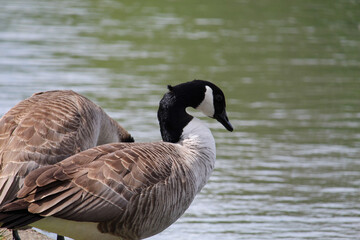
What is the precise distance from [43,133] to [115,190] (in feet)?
3.71

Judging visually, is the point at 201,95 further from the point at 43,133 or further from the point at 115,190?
the point at 115,190

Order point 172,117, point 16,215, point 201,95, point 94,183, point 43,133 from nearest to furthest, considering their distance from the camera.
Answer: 1. point 16,215
2. point 94,183
3. point 43,133
4. point 172,117
5. point 201,95

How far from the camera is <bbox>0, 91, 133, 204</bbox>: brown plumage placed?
258 inches

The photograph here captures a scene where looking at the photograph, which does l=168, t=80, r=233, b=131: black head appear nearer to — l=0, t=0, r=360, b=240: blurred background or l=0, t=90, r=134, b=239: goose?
l=0, t=90, r=134, b=239: goose

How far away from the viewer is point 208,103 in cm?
780

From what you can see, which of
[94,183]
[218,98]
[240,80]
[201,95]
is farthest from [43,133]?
[240,80]

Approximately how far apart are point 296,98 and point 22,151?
9.55 metres

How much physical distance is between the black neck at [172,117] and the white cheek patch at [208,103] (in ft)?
0.74

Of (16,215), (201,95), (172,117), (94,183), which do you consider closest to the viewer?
(16,215)

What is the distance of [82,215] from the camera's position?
6.03 metres

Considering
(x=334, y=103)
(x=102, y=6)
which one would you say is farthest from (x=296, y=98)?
(x=102, y=6)

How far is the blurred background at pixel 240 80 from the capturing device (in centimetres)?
1020

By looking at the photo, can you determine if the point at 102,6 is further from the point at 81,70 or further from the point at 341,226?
the point at 341,226

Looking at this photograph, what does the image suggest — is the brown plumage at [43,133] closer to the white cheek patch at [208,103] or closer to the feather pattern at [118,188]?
the feather pattern at [118,188]
